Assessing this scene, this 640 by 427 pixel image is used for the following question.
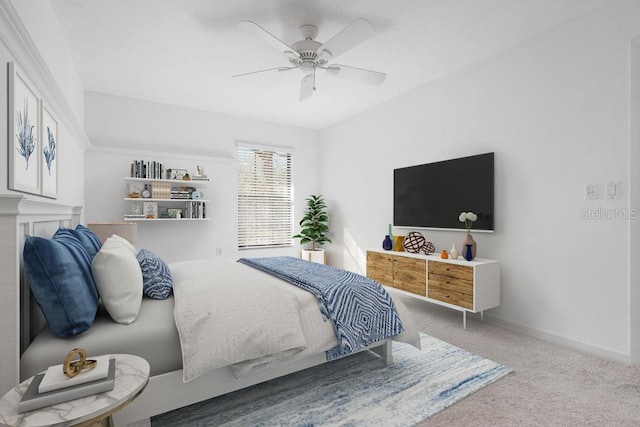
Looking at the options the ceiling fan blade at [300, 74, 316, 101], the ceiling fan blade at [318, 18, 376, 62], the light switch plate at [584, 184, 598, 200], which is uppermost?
the ceiling fan blade at [318, 18, 376, 62]

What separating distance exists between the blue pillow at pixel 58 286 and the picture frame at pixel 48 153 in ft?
3.10

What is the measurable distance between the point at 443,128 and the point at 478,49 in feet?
2.90

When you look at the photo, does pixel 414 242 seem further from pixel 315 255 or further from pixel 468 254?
pixel 315 255

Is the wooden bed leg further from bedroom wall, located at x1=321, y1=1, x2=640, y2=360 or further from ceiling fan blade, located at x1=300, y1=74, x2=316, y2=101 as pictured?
ceiling fan blade, located at x1=300, y1=74, x2=316, y2=101

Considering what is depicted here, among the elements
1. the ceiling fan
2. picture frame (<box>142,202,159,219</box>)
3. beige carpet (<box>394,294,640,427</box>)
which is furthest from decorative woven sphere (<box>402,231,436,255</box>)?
picture frame (<box>142,202,159,219</box>)

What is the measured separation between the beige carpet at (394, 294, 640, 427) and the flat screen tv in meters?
1.16

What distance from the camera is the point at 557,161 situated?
286 centimetres

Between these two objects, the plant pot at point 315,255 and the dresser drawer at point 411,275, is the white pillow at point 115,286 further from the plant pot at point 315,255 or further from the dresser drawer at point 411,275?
the plant pot at point 315,255

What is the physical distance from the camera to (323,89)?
421cm

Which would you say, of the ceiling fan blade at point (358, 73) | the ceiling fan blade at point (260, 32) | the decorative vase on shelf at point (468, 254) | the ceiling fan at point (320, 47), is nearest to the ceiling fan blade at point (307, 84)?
the ceiling fan at point (320, 47)

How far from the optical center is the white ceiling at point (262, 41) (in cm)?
256

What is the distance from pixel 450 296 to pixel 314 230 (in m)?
2.82

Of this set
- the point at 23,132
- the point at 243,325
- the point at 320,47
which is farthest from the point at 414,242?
the point at 23,132

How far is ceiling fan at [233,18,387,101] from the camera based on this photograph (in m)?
2.36
